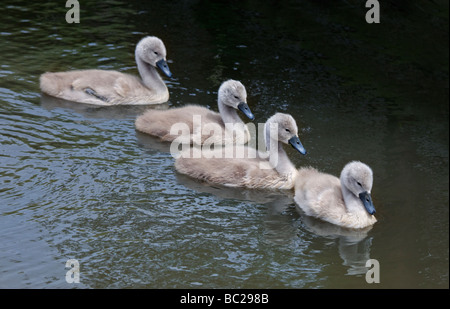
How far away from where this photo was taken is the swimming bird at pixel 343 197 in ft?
23.8

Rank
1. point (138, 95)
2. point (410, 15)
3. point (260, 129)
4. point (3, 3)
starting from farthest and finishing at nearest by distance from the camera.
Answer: point (3, 3) → point (410, 15) → point (138, 95) → point (260, 129)

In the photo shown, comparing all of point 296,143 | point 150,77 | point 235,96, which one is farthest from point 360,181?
point 150,77

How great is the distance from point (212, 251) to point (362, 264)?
1262 mm

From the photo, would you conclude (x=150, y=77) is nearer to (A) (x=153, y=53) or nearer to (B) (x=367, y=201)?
(A) (x=153, y=53)

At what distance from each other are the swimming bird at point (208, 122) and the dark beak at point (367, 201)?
1.96 m

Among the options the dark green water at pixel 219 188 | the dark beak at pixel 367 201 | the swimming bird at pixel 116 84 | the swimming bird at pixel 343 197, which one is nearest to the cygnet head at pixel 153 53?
the swimming bird at pixel 116 84

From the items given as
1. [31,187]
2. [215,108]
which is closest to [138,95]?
[215,108]

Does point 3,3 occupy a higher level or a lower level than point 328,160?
higher

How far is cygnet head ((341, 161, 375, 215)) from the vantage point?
7.21 meters

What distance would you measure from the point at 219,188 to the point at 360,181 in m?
1.48

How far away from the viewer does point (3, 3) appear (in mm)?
13062

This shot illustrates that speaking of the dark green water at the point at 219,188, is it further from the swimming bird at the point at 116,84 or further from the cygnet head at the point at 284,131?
the cygnet head at the point at 284,131

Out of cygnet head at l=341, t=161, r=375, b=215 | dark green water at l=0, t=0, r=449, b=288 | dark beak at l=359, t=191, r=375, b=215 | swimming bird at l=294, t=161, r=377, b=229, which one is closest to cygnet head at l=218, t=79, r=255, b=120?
dark green water at l=0, t=0, r=449, b=288
